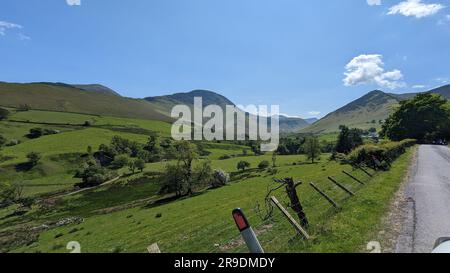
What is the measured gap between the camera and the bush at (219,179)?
297 ft

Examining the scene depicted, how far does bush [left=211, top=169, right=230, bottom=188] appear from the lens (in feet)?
297

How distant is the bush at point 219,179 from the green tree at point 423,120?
5891cm

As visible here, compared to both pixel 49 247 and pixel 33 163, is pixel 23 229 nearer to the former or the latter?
pixel 49 247

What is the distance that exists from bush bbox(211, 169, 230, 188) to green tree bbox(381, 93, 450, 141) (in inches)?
2319

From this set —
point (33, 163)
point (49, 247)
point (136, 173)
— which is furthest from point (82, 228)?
point (33, 163)

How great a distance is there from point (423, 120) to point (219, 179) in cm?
6912

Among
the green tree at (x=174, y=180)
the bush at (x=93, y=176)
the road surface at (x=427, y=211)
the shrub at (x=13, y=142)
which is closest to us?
the road surface at (x=427, y=211)

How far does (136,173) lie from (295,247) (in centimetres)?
13243

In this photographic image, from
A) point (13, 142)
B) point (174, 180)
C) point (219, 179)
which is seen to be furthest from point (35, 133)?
point (219, 179)

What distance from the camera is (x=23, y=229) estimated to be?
67.1 meters

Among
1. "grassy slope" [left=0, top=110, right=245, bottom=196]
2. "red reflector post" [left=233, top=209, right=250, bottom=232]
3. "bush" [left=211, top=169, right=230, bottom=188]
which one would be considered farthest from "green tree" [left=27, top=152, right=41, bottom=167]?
"red reflector post" [left=233, top=209, right=250, bottom=232]

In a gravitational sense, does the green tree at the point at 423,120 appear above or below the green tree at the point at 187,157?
above

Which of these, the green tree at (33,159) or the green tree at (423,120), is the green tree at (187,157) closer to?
the green tree at (423,120)

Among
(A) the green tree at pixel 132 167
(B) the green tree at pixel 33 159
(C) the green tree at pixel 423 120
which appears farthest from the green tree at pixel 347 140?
(B) the green tree at pixel 33 159
